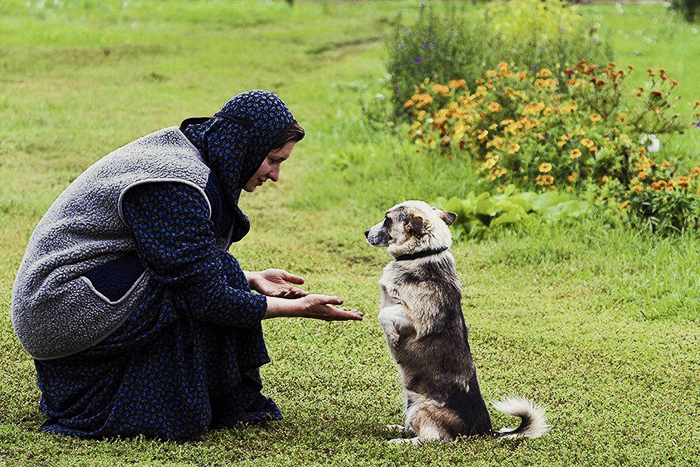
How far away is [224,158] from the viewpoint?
141 inches

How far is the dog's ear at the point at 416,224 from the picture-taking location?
365 centimetres

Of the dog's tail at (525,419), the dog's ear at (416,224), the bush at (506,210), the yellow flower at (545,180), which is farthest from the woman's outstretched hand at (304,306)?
the yellow flower at (545,180)

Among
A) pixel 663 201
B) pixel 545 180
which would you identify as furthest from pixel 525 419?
pixel 545 180

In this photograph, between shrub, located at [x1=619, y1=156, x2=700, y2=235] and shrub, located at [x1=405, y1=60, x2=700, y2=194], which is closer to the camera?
shrub, located at [x1=619, y1=156, x2=700, y2=235]

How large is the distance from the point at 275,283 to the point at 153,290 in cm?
71

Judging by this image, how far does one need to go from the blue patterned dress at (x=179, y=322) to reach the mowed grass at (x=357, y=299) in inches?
5.4

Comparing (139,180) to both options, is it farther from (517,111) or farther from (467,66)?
(467,66)

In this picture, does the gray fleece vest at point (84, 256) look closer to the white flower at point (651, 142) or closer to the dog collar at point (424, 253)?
the dog collar at point (424, 253)

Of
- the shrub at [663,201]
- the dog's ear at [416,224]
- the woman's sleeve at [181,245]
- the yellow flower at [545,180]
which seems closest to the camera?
the woman's sleeve at [181,245]

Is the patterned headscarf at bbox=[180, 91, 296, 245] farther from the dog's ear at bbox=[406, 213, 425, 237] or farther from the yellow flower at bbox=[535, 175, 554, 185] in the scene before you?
the yellow flower at bbox=[535, 175, 554, 185]

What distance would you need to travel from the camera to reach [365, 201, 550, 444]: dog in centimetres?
357

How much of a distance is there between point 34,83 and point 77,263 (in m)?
9.86

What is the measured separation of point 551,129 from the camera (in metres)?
7.35

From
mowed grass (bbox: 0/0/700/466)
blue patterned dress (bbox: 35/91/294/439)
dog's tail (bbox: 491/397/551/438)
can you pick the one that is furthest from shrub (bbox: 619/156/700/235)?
blue patterned dress (bbox: 35/91/294/439)
